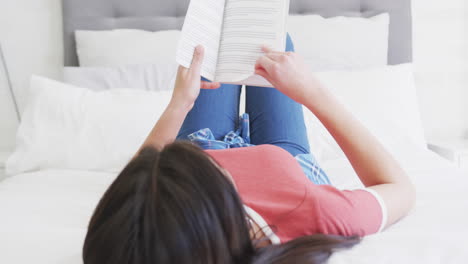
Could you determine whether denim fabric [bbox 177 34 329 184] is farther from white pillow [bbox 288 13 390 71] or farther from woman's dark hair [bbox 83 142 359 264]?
white pillow [bbox 288 13 390 71]

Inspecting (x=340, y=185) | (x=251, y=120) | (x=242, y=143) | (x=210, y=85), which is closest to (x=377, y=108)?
(x=340, y=185)

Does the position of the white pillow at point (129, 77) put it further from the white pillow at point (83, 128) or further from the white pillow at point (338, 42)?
the white pillow at point (338, 42)

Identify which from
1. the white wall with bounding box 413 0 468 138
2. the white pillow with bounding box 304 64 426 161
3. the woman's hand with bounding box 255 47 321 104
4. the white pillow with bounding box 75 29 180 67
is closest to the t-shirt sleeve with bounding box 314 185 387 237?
the woman's hand with bounding box 255 47 321 104

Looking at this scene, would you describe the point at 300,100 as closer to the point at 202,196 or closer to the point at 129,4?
the point at 202,196

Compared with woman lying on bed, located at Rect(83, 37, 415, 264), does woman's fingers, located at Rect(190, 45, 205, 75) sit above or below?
above

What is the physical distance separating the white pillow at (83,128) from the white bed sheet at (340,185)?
0.07 meters

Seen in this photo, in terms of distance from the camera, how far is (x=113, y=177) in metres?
1.56

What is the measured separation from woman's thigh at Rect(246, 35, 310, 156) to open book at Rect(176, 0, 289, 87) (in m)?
0.26

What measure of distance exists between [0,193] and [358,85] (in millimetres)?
1299

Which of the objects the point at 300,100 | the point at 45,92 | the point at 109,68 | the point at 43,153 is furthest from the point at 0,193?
the point at 300,100

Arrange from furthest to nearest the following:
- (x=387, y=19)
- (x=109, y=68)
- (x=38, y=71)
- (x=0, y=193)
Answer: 1. (x=38, y=71)
2. (x=387, y=19)
3. (x=109, y=68)
4. (x=0, y=193)

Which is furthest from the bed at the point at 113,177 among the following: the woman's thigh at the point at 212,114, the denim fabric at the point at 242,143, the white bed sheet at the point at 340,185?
the woman's thigh at the point at 212,114

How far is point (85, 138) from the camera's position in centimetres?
165

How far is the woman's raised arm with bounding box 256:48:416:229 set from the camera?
901 mm
